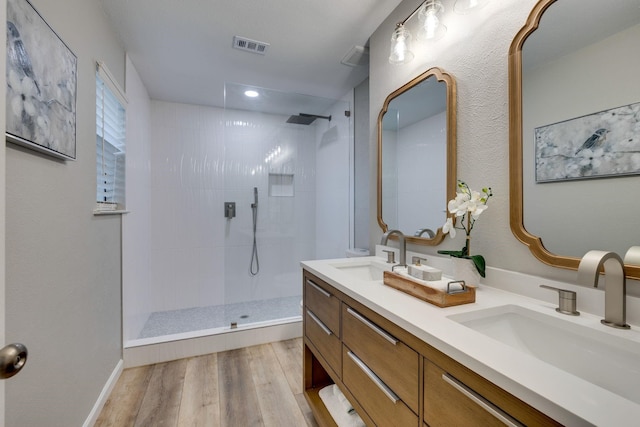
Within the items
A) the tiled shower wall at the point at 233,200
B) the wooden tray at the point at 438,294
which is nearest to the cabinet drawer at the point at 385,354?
the wooden tray at the point at 438,294

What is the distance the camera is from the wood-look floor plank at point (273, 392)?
1.61m

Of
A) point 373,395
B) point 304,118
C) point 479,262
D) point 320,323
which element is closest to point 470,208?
point 479,262

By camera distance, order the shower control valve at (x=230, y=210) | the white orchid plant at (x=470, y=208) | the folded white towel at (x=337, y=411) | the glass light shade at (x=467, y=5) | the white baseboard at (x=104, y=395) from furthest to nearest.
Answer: the shower control valve at (x=230, y=210), the white baseboard at (x=104, y=395), the folded white towel at (x=337, y=411), the glass light shade at (x=467, y=5), the white orchid plant at (x=470, y=208)

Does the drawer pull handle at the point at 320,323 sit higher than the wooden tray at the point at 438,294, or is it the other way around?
the wooden tray at the point at 438,294

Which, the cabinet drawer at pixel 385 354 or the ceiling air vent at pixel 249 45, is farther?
the ceiling air vent at pixel 249 45

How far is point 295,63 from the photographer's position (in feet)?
7.89

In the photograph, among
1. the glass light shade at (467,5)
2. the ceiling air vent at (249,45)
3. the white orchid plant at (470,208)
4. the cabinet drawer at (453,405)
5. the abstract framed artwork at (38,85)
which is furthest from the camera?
the ceiling air vent at (249,45)

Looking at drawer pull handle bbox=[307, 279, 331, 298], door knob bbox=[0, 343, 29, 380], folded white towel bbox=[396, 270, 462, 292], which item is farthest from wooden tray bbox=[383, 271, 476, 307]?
door knob bbox=[0, 343, 29, 380]

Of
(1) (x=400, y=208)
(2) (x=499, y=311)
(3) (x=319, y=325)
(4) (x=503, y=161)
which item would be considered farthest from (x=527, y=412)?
(1) (x=400, y=208)

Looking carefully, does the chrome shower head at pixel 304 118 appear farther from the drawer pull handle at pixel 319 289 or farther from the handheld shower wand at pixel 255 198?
the drawer pull handle at pixel 319 289

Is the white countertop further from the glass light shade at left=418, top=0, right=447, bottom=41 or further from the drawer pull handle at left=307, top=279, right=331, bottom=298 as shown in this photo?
the glass light shade at left=418, top=0, right=447, bottom=41

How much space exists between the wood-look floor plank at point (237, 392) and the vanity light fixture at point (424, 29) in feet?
7.45

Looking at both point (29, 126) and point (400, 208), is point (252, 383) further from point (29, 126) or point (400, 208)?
Result: point (29, 126)

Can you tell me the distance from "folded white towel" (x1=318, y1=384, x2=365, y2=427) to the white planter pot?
897mm
